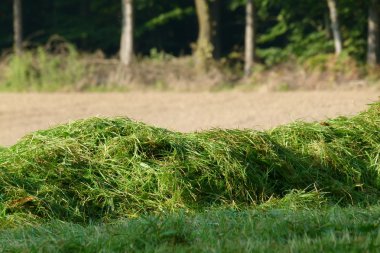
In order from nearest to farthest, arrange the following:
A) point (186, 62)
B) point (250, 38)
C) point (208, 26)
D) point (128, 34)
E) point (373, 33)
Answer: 1. point (186, 62)
2. point (373, 33)
3. point (128, 34)
4. point (208, 26)
5. point (250, 38)

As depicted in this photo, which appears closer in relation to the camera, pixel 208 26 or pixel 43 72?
pixel 43 72

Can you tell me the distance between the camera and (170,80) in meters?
31.4

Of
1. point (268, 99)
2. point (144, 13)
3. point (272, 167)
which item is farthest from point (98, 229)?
point (144, 13)

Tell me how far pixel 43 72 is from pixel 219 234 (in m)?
26.8

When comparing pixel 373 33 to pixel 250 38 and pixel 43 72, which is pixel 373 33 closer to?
pixel 250 38

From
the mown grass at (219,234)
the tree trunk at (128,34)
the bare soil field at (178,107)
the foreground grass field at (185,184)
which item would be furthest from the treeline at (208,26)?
the mown grass at (219,234)

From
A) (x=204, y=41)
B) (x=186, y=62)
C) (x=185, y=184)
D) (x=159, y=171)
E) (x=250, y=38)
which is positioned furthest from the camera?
(x=250, y=38)

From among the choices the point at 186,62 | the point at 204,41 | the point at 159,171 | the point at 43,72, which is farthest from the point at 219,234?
the point at 204,41

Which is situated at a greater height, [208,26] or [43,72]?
[208,26]

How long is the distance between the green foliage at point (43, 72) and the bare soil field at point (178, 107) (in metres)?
1.26

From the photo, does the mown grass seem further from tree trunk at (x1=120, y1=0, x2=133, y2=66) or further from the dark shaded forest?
tree trunk at (x1=120, y1=0, x2=133, y2=66)

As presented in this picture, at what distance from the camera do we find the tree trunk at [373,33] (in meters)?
35.4

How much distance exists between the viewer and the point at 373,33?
35844mm

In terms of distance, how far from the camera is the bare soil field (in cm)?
1945
